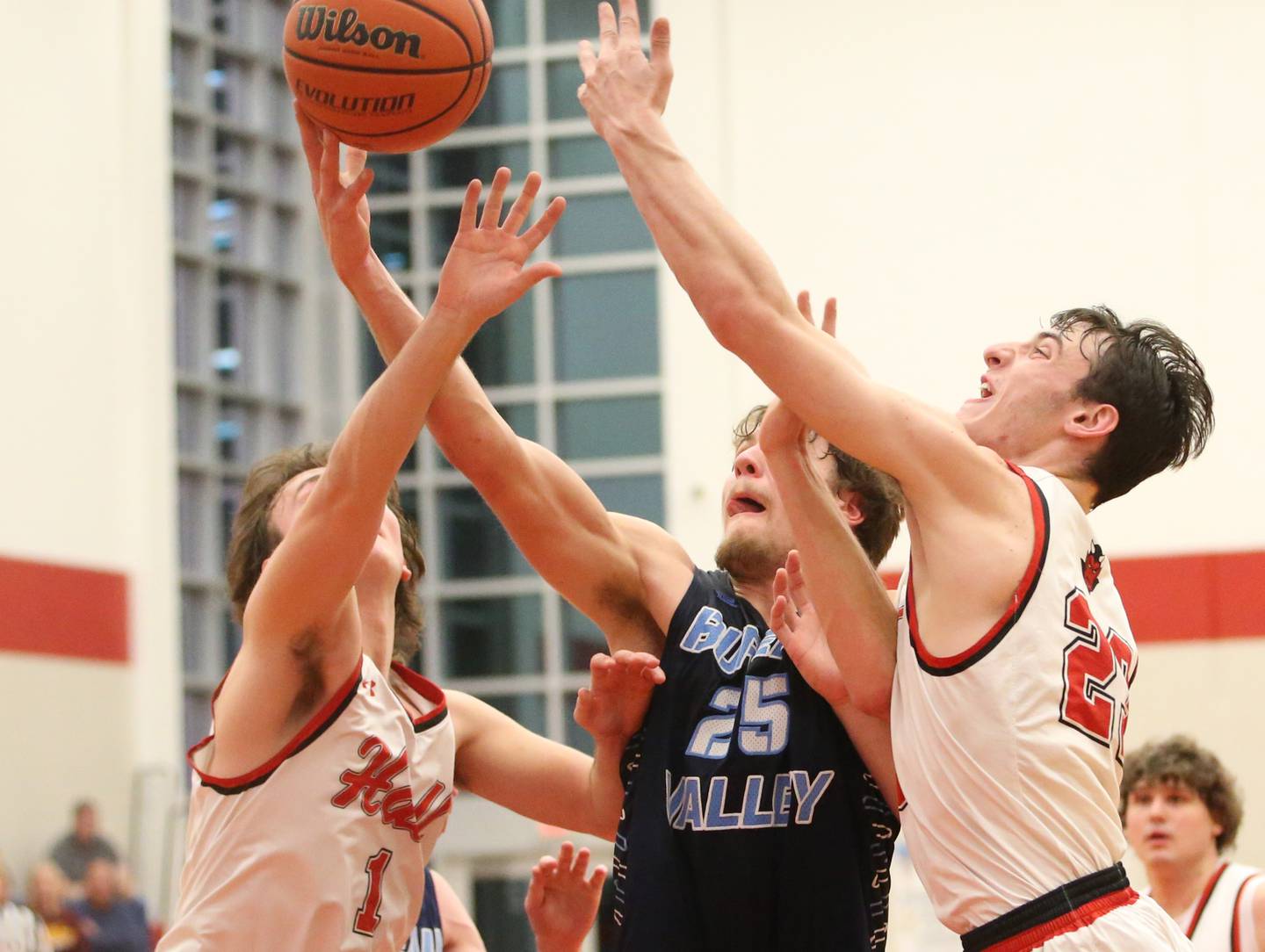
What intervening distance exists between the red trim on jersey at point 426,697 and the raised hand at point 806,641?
0.76 m

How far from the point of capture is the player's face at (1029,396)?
11.4ft

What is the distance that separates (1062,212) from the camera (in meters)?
11.6

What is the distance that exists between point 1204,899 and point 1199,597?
6094mm

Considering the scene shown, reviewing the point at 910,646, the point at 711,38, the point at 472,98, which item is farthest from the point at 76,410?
the point at 910,646

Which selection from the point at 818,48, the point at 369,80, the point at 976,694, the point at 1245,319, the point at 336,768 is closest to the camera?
the point at 976,694

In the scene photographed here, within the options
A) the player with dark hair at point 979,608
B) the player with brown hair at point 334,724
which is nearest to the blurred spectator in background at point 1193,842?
the player with dark hair at point 979,608

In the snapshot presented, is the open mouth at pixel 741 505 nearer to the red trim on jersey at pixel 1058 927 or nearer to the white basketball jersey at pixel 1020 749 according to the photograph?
the white basketball jersey at pixel 1020 749

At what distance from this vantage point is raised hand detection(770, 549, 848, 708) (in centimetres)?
345

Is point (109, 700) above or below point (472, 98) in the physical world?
below

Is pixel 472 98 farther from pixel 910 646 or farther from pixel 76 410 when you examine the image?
pixel 76 410

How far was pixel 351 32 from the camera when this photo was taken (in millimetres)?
3619

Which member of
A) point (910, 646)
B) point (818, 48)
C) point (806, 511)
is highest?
point (818, 48)

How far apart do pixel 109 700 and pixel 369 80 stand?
9.73m

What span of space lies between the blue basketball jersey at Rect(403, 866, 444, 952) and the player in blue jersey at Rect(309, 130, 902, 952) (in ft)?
2.08
